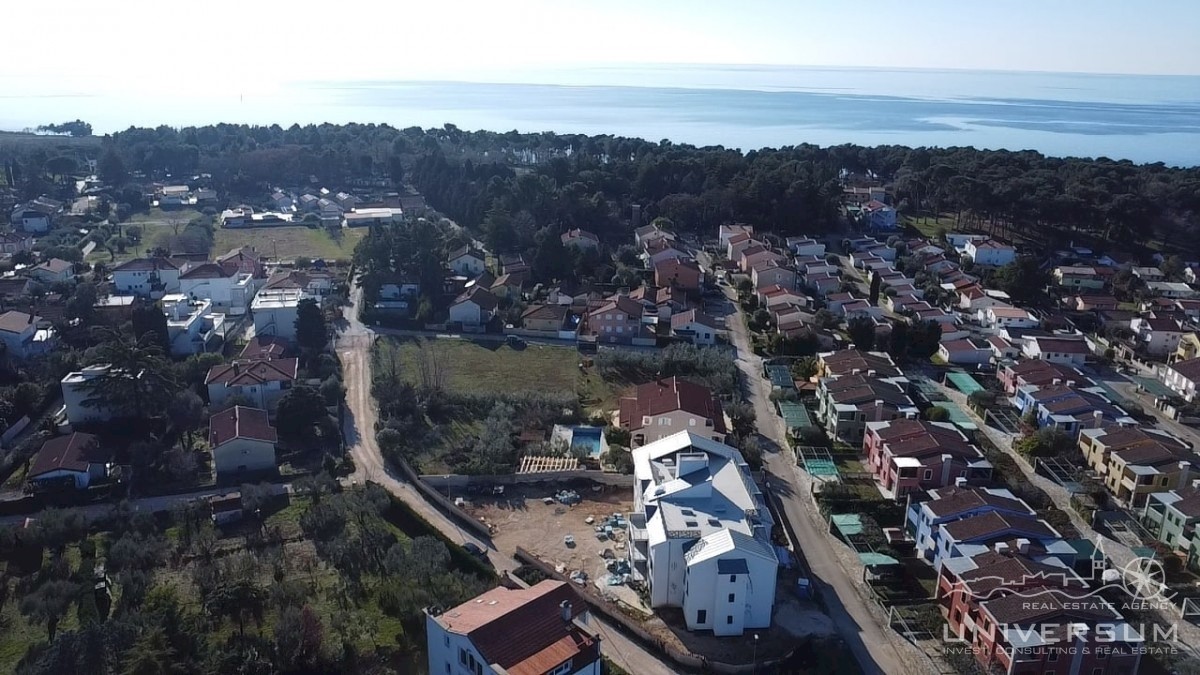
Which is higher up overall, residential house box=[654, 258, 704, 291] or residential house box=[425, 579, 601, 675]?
residential house box=[654, 258, 704, 291]

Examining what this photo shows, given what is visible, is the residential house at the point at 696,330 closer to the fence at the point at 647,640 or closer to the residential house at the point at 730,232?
the residential house at the point at 730,232

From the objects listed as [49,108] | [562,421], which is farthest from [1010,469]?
[49,108]

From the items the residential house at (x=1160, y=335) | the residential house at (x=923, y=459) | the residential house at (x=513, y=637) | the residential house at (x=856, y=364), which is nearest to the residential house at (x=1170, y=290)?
the residential house at (x=1160, y=335)

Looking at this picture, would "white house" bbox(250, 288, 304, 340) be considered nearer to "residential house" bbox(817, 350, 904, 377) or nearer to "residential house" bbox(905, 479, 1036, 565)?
"residential house" bbox(817, 350, 904, 377)

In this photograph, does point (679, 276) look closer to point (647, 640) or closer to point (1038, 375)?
point (1038, 375)

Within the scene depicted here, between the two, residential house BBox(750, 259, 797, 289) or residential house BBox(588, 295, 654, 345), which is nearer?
residential house BBox(588, 295, 654, 345)

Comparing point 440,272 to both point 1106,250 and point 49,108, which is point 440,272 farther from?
point 49,108

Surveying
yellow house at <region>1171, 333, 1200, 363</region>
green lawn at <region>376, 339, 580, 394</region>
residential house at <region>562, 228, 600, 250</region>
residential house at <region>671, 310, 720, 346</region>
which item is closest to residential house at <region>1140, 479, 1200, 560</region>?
yellow house at <region>1171, 333, 1200, 363</region>

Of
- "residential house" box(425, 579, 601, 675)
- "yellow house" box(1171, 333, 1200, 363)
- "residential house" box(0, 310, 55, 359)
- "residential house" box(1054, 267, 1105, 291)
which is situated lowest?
"residential house" box(0, 310, 55, 359)
